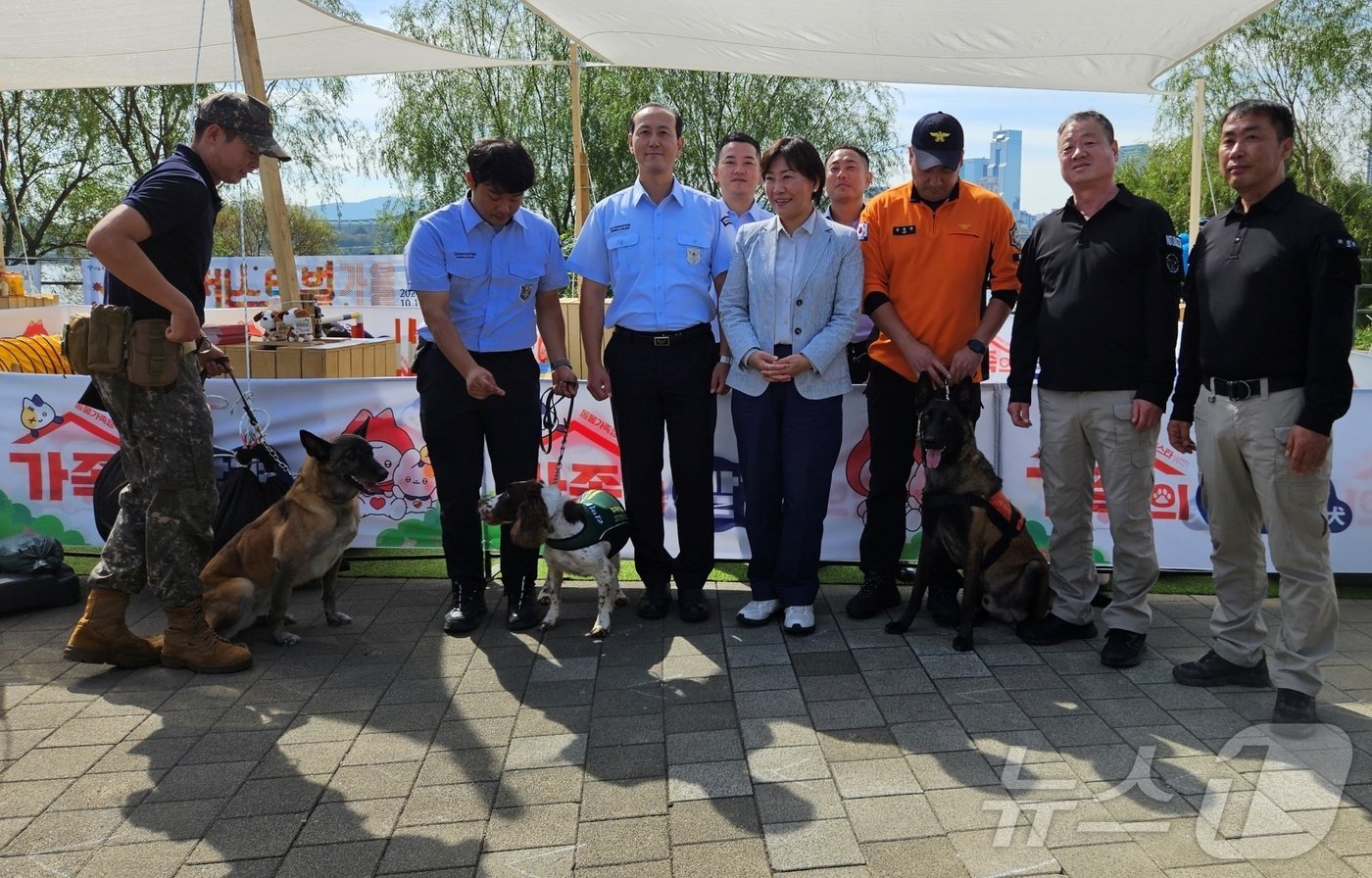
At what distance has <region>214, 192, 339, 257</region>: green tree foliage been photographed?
99.3ft

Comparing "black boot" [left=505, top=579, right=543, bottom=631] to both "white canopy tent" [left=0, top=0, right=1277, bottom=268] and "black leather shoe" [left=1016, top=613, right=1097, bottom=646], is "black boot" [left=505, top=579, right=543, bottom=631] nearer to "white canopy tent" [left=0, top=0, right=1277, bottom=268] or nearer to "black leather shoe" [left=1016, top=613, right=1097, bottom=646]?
"black leather shoe" [left=1016, top=613, right=1097, bottom=646]

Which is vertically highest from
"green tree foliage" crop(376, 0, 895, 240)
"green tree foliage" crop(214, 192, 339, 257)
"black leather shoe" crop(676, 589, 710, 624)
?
"green tree foliage" crop(376, 0, 895, 240)

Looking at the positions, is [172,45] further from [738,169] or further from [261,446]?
[738,169]

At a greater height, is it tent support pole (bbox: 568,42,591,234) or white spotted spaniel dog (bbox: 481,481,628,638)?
tent support pole (bbox: 568,42,591,234)

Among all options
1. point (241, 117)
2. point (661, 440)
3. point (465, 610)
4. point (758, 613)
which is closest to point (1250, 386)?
point (758, 613)

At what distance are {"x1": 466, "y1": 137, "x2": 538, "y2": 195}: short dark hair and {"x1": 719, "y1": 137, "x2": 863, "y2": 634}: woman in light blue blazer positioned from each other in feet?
3.25

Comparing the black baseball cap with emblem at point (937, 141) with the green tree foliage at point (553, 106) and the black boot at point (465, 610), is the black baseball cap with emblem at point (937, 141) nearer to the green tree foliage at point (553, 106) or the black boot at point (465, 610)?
the black boot at point (465, 610)

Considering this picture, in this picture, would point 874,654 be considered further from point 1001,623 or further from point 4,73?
point 4,73

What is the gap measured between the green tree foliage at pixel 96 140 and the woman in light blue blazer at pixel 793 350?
1025 inches

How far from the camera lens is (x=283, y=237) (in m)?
7.14

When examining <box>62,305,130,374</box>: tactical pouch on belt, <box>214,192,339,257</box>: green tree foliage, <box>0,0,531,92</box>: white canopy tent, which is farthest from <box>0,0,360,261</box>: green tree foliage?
<box>62,305,130,374</box>: tactical pouch on belt

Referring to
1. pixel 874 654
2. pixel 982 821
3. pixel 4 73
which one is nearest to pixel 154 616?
pixel 874 654

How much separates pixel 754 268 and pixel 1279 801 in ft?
9.03

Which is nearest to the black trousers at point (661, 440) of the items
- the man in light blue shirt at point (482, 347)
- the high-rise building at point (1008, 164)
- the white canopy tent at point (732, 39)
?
the man in light blue shirt at point (482, 347)
